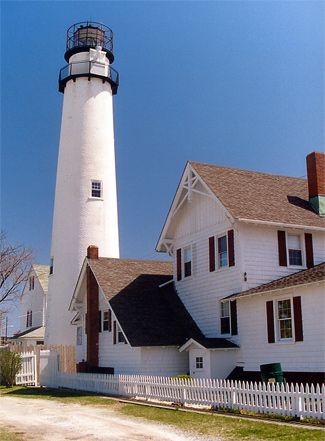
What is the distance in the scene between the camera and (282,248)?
78.2 feet

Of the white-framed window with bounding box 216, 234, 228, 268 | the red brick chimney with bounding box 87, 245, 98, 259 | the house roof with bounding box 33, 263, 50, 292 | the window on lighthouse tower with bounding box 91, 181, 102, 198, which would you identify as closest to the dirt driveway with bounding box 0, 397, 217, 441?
the white-framed window with bounding box 216, 234, 228, 268

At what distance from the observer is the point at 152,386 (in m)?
20.1

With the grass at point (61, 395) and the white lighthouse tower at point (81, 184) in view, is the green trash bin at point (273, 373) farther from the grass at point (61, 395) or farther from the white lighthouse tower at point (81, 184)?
the white lighthouse tower at point (81, 184)

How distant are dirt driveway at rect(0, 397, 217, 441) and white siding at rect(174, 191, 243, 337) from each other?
818cm

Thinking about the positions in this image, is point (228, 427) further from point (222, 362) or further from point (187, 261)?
point (187, 261)

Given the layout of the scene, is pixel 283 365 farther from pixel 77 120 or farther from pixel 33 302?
pixel 33 302

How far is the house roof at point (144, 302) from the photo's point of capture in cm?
2444

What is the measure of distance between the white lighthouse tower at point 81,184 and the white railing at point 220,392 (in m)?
8.03

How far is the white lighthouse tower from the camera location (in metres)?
32.4

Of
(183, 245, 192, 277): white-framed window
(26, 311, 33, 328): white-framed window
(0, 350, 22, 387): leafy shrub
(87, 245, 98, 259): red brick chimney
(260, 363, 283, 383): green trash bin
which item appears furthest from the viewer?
(26, 311, 33, 328): white-framed window

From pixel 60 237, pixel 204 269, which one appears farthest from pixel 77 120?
pixel 204 269

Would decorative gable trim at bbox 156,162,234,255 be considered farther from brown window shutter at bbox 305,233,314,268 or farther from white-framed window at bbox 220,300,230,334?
white-framed window at bbox 220,300,230,334

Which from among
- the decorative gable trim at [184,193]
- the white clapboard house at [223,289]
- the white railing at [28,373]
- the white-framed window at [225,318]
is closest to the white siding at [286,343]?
the white clapboard house at [223,289]

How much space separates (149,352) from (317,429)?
12.1 m
